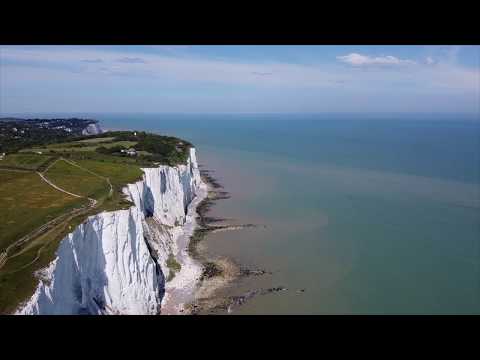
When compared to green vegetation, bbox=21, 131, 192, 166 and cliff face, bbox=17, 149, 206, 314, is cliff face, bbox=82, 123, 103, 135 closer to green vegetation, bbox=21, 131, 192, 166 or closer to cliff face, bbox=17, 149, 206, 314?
green vegetation, bbox=21, 131, 192, 166

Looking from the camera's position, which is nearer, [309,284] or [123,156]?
[309,284]

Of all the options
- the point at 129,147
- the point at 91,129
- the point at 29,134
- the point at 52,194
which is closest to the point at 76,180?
the point at 52,194

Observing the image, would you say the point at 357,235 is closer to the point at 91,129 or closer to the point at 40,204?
the point at 40,204

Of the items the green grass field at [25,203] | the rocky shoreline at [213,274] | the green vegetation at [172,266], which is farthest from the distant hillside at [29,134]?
the green vegetation at [172,266]

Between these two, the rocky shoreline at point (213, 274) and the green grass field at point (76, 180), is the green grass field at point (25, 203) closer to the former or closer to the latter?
the green grass field at point (76, 180)
